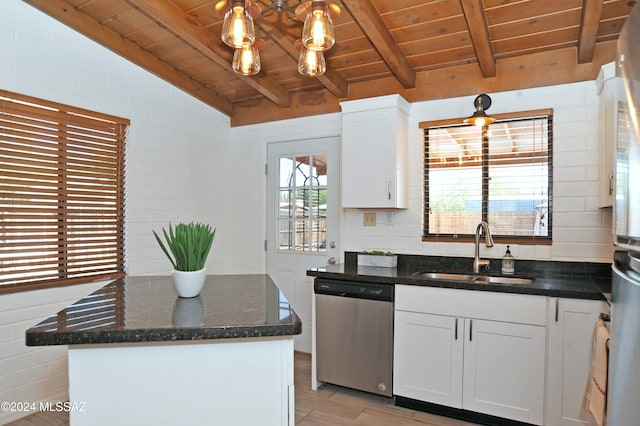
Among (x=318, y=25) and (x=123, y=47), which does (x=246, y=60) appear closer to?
(x=318, y=25)

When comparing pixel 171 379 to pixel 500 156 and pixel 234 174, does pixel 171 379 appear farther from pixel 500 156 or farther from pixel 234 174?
pixel 234 174

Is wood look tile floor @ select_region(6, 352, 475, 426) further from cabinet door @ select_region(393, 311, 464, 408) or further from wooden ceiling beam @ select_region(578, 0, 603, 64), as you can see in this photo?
wooden ceiling beam @ select_region(578, 0, 603, 64)

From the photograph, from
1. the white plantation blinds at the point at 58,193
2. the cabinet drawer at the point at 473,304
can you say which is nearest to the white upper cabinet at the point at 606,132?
the cabinet drawer at the point at 473,304

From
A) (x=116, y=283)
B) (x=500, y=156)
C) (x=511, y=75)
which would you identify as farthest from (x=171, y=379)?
→ (x=511, y=75)

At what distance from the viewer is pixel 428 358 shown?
108 inches

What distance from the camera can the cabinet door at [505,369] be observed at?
2447 millimetres

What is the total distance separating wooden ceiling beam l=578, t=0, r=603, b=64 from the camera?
7.50ft

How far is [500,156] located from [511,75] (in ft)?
1.98

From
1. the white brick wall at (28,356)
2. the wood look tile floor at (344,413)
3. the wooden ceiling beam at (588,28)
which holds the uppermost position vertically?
the wooden ceiling beam at (588,28)

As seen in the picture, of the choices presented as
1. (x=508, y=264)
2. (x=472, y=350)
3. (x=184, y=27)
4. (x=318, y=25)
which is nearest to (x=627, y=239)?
(x=318, y=25)

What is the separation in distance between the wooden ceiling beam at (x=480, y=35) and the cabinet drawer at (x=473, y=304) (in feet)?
5.32

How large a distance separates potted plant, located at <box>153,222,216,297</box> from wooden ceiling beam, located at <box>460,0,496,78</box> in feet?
6.39

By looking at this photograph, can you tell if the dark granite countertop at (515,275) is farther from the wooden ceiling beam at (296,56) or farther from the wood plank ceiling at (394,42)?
the wooden ceiling beam at (296,56)

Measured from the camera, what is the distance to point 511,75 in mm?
Answer: 3059
